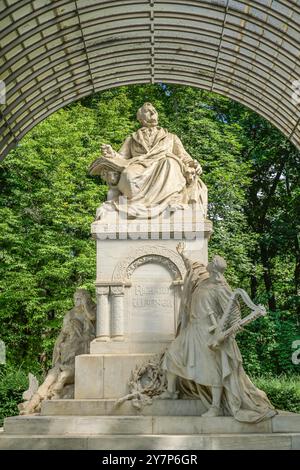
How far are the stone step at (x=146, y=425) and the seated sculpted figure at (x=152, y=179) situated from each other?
384 centimetres

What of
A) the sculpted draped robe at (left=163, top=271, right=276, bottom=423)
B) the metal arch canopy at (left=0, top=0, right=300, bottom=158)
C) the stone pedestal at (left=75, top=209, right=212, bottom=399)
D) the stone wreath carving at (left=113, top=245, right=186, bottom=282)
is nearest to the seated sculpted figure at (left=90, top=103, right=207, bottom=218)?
the stone pedestal at (left=75, top=209, right=212, bottom=399)

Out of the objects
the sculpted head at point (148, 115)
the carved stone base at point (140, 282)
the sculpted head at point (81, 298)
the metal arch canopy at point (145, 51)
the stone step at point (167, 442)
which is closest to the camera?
the stone step at point (167, 442)

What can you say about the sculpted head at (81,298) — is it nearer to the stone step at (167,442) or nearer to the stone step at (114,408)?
the stone step at (114,408)

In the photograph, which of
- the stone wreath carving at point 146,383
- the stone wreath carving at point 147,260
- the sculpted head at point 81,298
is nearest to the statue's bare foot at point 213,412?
the stone wreath carving at point 146,383

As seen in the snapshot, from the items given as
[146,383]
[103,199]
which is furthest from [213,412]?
[103,199]

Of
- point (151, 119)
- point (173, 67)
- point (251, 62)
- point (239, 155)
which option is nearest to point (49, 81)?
point (173, 67)

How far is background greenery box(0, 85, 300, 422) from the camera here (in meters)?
24.8

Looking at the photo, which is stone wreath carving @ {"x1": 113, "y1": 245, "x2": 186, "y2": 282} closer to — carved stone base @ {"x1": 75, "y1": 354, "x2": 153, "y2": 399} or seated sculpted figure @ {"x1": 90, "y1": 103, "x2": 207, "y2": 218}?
seated sculpted figure @ {"x1": 90, "y1": 103, "x2": 207, "y2": 218}

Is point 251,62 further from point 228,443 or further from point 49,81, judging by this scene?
point 228,443

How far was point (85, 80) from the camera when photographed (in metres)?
21.6

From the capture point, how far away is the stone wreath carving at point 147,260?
12859 millimetres

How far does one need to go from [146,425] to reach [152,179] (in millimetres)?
4648

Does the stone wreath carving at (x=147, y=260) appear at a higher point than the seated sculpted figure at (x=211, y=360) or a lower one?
higher

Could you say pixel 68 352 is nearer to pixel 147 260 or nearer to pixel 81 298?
pixel 81 298
